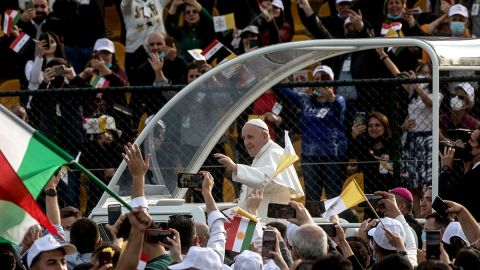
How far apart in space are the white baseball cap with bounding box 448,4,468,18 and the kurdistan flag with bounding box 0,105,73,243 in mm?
8856

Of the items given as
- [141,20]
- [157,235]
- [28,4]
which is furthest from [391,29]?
[157,235]

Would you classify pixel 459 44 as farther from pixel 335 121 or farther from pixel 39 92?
pixel 39 92

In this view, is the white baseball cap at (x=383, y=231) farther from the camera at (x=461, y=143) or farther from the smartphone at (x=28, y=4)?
the smartphone at (x=28, y=4)

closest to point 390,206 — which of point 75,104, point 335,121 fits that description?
point 335,121

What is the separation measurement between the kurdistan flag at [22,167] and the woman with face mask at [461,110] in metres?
6.59

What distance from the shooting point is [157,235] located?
1016cm

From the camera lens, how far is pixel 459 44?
14562 mm

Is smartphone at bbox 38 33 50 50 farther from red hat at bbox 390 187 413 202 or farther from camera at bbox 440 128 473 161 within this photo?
red hat at bbox 390 187 413 202

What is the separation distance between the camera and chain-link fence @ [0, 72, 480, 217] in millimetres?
15961

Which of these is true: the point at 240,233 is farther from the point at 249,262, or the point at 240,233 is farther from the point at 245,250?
the point at 249,262

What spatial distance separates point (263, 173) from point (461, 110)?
105 inches

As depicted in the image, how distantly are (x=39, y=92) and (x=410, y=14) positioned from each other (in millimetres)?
4336

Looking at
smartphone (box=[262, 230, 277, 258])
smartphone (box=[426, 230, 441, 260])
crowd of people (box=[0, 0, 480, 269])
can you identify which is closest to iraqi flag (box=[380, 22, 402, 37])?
crowd of people (box=[0, 0, 480, 269])

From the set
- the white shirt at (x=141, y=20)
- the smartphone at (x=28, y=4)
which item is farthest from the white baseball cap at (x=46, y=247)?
the smartphone at (x=28, y=4)
